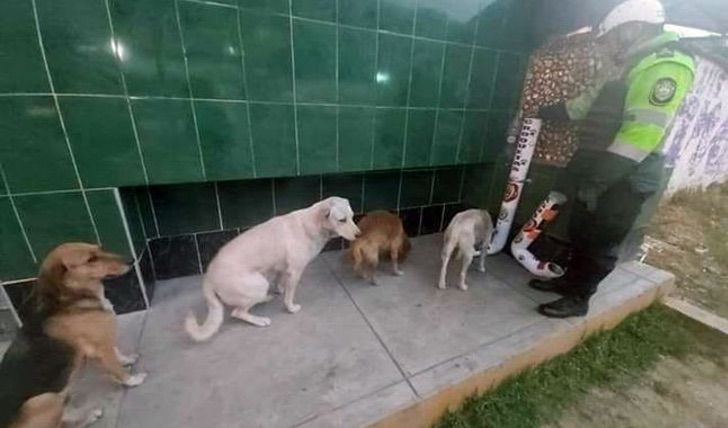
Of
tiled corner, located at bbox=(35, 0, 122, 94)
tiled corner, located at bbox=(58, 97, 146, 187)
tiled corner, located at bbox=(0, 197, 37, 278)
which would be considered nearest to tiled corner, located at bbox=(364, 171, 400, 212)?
tiled corner, located at bbox=(58, 97, 146, 187)

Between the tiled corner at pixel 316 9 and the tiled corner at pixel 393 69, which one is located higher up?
the tiled corner at pixel 316 9

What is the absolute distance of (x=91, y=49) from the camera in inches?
55.4

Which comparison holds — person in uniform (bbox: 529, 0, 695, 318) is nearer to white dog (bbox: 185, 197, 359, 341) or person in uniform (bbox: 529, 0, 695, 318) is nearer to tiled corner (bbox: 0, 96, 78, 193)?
white dog (bbox: 185, 197, 359, 341)

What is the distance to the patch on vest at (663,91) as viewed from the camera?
154 centimetres

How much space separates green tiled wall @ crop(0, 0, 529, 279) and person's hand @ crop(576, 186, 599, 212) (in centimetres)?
106

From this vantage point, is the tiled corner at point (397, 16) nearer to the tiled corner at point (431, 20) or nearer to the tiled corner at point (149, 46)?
the tiled corner at point (431, 20)

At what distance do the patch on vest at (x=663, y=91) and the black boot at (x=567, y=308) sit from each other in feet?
4.01

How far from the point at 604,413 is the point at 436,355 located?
3.06 ft

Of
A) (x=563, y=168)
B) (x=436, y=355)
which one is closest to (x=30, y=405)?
(x=436, y=355)

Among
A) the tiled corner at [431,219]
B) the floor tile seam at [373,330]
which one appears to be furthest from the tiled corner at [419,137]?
the floor tile seam at [373,330]

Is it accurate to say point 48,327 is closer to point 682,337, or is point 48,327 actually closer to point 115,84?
point 115,84

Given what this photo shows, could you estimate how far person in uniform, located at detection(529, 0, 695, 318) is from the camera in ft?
5.19

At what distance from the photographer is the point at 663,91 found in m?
1.56

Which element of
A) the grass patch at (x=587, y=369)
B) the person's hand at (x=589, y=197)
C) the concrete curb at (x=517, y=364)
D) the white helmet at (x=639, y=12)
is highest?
the white helmet at (x=639, y=12)
